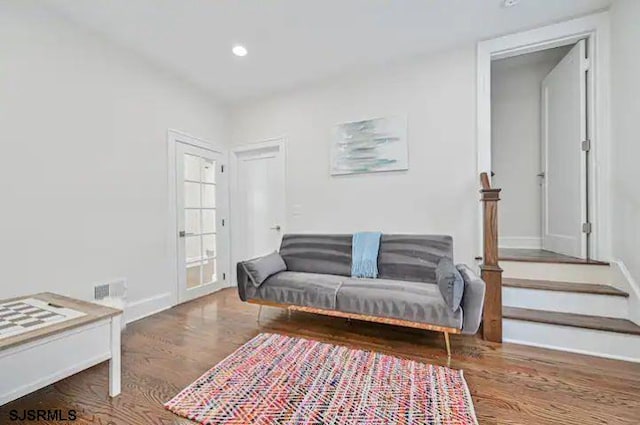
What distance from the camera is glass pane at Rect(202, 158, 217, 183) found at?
3.73m

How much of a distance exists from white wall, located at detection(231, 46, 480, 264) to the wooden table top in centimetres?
225

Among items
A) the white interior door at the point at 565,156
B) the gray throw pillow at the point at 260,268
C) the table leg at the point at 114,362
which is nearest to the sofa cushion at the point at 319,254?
the gray throw pillow at the point at 260,268

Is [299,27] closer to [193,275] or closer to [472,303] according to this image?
[472,303]

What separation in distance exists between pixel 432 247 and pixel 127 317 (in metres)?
3.06

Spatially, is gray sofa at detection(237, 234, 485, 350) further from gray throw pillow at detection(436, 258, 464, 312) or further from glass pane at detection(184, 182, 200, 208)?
glass pane at detection(184, 182, 200, 208)

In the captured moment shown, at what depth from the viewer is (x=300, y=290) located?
8.32 feet

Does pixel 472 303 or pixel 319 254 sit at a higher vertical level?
pixel 319 254

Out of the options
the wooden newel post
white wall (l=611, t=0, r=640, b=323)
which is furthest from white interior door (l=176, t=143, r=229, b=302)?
white wall (l=611, t=0, r=640, b=323)

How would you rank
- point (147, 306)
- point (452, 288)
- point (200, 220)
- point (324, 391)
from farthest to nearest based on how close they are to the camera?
1. point (200, 220)
2. point (147, 306)
3. point (452, 288)
4. point (324, 391)

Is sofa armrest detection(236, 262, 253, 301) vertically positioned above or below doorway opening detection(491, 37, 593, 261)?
below

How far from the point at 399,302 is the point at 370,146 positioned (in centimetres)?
182

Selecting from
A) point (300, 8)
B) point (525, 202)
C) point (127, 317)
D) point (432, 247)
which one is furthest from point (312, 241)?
point (525, 202)

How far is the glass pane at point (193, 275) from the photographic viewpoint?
3.48 m

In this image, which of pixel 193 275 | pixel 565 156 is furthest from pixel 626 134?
pixel 193 275
